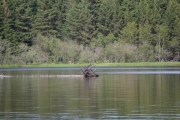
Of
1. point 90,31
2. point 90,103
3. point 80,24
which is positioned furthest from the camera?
point 90,31

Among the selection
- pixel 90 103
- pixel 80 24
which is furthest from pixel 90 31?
pixel 90 103

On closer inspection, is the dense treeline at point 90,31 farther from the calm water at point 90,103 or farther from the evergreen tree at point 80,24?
the calm water at point 90,103

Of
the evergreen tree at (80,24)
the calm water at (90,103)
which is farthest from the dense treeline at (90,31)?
the calm water at (90,103)

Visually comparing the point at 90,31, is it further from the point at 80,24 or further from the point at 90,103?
the point at 90,103

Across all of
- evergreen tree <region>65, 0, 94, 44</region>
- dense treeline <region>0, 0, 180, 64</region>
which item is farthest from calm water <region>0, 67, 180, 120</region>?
evergreen tree <region>65, 0, 94, 44</region>

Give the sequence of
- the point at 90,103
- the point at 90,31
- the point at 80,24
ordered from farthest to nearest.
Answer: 1. the point at 90,31
2. the point at 80,24
3. the point at 90,103

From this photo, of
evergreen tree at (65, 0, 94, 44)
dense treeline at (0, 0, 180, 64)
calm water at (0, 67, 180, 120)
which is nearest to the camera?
calm water at (0, 67, 180, 120)

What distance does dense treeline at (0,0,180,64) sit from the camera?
110 meters

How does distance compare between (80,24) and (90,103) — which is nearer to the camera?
(90,103)

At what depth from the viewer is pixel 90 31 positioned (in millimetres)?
119375

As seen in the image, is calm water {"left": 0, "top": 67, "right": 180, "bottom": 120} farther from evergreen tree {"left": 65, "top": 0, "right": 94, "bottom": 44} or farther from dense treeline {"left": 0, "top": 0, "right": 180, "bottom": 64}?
evergreen tree {"left": 65, "top": 0, "right": 94, "bottom": 44}

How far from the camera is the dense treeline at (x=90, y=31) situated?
109500 mm

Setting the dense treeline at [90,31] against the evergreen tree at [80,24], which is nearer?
the dense treeline at [90,31]

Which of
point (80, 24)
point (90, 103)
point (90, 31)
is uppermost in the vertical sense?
point (80, 24)
